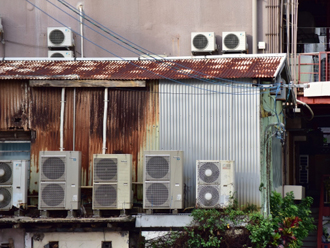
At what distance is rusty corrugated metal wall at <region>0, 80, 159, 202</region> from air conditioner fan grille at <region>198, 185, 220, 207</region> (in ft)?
6.23

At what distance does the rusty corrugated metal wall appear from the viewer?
15664mm

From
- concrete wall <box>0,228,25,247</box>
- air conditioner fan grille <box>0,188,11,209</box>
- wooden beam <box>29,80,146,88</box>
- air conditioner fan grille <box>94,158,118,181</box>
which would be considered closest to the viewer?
air conditioner fan grille <box>94,158,118,181</box>

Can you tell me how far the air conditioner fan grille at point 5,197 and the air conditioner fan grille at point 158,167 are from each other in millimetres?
3661

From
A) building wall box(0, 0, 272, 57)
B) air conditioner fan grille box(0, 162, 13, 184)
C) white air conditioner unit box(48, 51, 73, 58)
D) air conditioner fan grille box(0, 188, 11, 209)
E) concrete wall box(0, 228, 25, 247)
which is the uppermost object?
building wall box(0, 0, 272, 57)

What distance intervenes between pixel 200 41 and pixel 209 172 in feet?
24.1

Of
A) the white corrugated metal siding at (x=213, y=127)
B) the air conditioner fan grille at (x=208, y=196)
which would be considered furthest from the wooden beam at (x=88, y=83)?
the air conditioner fan grille at (x=208, y=196)

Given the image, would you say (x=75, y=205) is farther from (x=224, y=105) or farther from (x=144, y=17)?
(x=144, y=17)

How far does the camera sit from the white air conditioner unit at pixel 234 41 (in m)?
20.3

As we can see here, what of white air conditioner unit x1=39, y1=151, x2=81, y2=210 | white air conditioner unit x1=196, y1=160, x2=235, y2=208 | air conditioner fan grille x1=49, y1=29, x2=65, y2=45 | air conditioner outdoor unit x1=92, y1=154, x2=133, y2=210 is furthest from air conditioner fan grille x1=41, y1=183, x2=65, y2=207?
Answer: air conditioner fan grille x1=49, y1=29, x2=65, y2=45

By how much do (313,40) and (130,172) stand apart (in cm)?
1395

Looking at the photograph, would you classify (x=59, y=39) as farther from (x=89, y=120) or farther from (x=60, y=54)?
(x=89, y=120)

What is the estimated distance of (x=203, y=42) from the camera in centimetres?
2055

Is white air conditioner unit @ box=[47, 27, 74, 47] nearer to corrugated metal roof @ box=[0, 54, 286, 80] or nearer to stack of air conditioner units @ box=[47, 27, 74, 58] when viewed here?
stack of air conditioner units @ box=[47, 27, 74, 58]

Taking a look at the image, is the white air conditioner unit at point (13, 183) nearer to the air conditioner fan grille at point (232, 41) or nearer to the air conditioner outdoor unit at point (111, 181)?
the air conditioner outdoor unit at point (111, 181)
